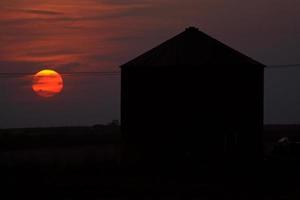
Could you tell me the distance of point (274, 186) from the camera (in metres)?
30.6

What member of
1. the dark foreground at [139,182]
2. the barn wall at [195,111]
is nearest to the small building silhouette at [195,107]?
the barn wall at [195,111]

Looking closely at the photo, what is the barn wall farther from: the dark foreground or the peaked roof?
the dark foreground

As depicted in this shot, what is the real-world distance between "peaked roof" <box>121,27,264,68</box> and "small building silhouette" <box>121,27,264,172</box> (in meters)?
0.05

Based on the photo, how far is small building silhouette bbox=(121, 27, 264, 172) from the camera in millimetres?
37719

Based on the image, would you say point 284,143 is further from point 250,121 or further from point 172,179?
point 172,179

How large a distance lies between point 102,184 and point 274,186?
22.0 feet

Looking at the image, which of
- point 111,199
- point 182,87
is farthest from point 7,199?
point 182,87

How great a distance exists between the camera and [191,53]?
38656 millimetres

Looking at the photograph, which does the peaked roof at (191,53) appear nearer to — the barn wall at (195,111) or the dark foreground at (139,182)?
the barn wall at (195,111)

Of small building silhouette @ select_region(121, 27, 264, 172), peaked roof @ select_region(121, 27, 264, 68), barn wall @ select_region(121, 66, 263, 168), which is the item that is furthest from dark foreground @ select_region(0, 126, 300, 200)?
peaked roof @ select_region(121, 27, 264, 68)

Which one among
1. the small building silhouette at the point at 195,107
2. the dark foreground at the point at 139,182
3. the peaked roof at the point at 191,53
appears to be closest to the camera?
the dark foreground at the point at 139,182

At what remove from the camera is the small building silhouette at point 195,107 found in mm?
37719

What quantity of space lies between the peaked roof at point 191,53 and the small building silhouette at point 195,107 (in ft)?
0.16

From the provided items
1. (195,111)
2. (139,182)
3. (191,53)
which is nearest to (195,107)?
(195,111)
